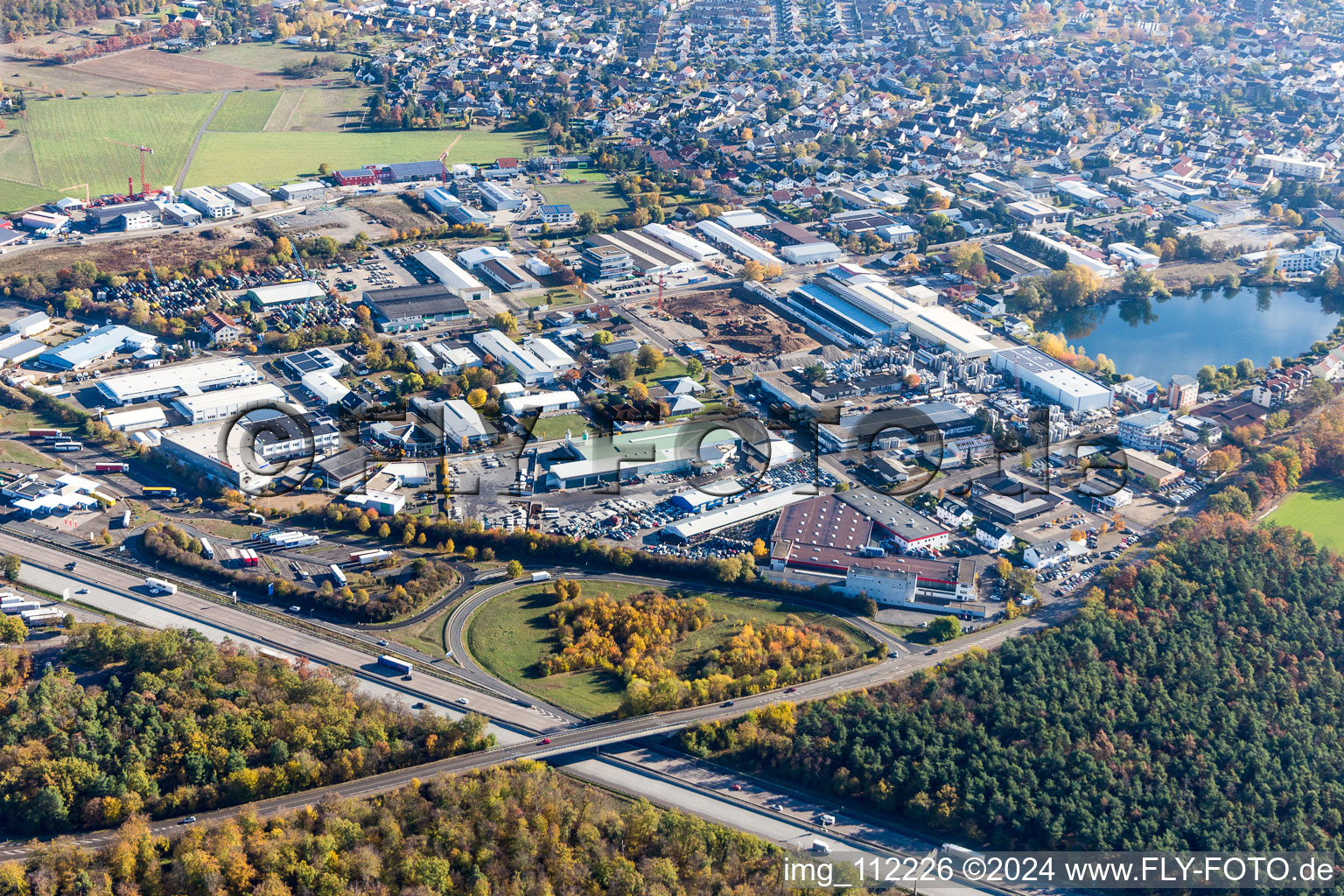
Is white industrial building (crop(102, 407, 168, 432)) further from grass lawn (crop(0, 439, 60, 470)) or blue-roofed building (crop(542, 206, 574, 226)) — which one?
blue-roofed building (crop(542, 206, 574, 226))

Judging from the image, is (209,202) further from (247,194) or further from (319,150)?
(319,150)

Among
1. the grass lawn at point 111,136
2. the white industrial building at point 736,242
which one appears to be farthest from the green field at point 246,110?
the white industrial building at point 736,242

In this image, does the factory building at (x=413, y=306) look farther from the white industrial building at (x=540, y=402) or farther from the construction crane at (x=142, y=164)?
the construction crane at (x=142, y=164)

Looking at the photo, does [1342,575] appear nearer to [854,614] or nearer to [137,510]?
[854,614]

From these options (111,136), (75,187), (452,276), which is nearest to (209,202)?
(75,187)

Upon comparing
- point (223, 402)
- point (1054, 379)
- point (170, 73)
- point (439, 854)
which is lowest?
point (439, 854)

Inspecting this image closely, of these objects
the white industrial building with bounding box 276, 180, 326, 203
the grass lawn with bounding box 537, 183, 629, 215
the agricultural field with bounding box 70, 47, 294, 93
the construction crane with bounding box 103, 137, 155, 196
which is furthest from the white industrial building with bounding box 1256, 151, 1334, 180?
the agricultural field with bounding box 70, 47, 294, 93
